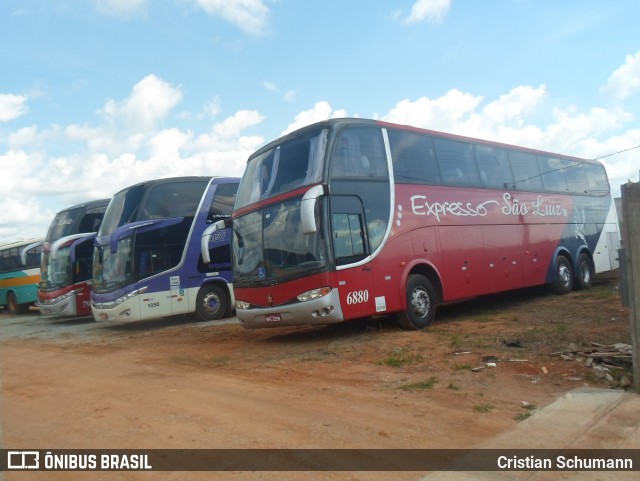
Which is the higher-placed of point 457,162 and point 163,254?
point 457,162

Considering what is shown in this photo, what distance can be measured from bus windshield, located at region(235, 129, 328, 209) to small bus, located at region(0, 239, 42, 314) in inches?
715

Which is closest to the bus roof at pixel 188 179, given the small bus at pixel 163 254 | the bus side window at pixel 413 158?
the small bus at pixel 163 254

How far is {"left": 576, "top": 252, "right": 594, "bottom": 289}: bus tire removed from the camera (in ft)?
52.8

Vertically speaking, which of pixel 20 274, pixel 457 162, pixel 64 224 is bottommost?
pixel 20 274

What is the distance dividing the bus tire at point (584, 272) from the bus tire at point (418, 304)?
24.9 ft

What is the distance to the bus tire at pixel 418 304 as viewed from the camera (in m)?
10.1

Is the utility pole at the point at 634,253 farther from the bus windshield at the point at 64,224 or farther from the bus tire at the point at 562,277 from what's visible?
the bus windshield at the point at 64,224

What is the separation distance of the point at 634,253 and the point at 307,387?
394cm

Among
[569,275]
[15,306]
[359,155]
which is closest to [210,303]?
[359,155]

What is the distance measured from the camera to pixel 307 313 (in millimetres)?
9086

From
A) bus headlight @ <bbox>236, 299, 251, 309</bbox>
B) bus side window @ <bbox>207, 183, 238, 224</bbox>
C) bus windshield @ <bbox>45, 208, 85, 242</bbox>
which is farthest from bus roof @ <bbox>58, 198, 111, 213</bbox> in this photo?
bus headlight @ <bbox>236, 299, 251, 309</bbox>

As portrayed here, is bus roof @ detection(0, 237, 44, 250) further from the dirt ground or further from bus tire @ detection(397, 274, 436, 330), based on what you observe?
bus tire @ detection(397, 274, 436, 330)

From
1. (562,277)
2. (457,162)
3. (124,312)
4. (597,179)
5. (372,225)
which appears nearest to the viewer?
(372,225)

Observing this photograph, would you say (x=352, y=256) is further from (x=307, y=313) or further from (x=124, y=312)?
(x=124, y=312)
